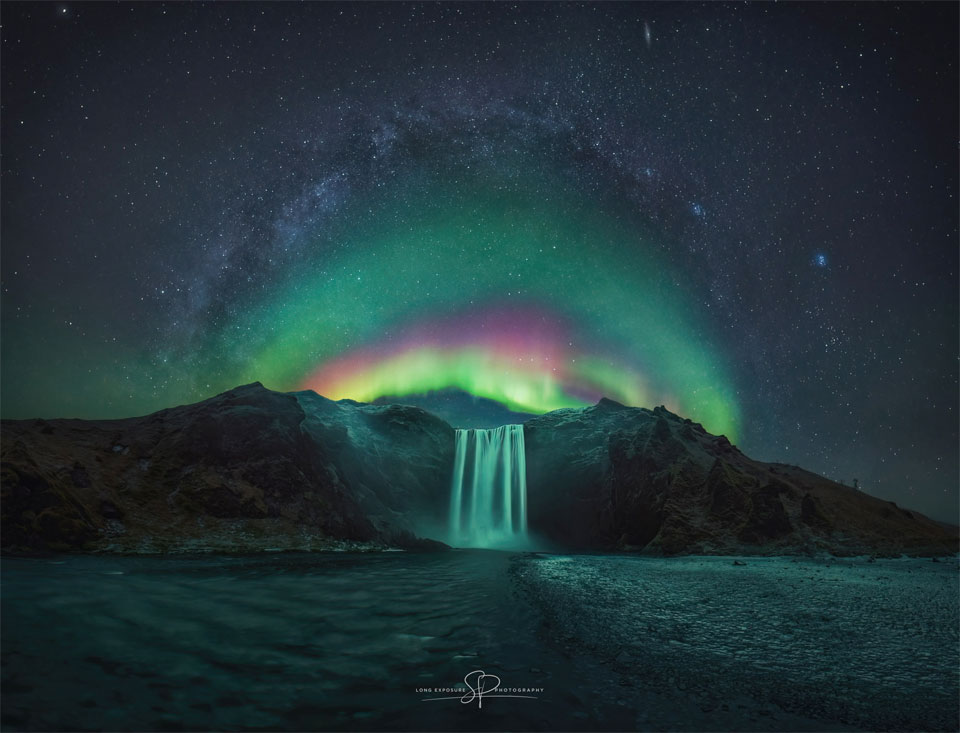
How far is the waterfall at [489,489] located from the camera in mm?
50781

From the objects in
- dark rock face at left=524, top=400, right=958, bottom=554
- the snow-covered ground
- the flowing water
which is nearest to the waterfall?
dark rock face at left=524, top=400, right=958, bottom=554

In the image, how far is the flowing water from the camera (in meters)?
4.75

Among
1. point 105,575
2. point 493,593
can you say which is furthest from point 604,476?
point 105,575

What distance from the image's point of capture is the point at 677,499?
3772 cm

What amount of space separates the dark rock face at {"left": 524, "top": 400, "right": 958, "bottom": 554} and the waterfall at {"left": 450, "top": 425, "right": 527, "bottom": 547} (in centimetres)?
167

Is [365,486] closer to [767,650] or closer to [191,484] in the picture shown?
[191,484]

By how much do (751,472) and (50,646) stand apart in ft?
187

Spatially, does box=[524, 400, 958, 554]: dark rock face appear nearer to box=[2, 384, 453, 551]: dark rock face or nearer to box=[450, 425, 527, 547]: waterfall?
box=[450, 425, 527, 547]: waterfall

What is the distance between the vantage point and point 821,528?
37.3m

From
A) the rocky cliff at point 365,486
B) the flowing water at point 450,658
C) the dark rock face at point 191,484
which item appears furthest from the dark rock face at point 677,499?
the flowing water at point 450,658
